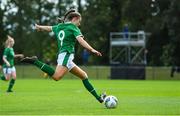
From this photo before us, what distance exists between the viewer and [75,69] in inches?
609

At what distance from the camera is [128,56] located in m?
54.4

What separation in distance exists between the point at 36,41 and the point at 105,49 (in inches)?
559

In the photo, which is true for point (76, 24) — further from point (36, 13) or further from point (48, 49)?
point (48, 49)

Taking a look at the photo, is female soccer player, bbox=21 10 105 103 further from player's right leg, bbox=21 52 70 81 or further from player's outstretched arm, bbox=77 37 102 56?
player's outstretched arm, bbox=77 37 102 56

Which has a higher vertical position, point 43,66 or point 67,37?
point 67,37

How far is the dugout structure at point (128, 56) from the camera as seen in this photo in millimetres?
49781

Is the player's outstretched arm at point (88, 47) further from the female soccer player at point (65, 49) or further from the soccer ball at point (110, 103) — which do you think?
the soccer ball at point (110, 103)

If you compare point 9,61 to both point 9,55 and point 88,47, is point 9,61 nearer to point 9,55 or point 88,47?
Result: point 9,55

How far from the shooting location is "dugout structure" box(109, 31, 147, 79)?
4978 centimetres

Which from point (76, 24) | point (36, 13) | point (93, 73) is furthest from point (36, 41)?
point (76, 24)

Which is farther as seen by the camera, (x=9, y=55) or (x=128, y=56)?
(x=128, y=56)

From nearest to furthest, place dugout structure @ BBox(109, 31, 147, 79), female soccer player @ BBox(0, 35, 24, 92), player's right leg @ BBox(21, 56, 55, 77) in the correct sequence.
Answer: player's right leg @ BBox(21, 56, 55, 77), female soccer player @ BBox(0, 35, 24, 92), dugout structure @ BBox(109, 31, 147, 79)

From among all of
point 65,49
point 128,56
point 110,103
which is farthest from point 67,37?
point 128,56

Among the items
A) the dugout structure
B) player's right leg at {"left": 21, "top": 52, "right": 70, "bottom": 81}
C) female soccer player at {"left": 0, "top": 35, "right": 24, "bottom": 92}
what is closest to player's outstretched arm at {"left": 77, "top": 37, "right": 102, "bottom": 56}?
player's right leg at {"left": 21, "top": 52, "right": 70, "bottom": 81}
